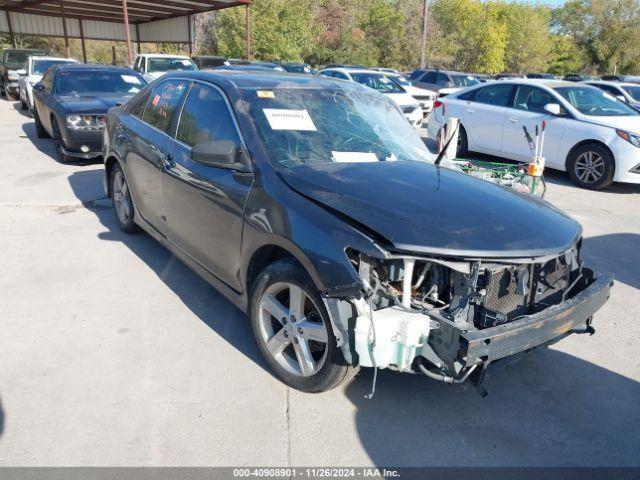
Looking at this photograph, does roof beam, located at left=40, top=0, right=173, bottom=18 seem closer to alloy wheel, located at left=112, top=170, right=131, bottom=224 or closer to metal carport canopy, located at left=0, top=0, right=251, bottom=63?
metal carport canopy, located at left=0, top=0, right=251, bottom=63

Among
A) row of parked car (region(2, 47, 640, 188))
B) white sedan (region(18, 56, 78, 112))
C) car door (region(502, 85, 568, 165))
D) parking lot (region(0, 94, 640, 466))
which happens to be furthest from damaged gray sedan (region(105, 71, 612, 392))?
white sedan (region(18, 56, 78, 112))

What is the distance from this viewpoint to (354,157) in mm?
3457

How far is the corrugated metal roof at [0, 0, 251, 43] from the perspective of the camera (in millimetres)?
22562

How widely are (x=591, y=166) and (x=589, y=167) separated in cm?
3

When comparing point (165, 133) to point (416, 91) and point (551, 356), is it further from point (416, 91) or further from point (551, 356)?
point (416, 91)

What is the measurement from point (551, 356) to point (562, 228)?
1.08 meters

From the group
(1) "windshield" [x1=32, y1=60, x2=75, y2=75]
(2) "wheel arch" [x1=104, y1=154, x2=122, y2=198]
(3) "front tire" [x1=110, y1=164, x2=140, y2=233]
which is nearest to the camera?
(3) "front tire" [x1=110, y1=164, x2=140, y2=233]

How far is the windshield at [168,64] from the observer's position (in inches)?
651

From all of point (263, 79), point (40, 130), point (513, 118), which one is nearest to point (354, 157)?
point (263, 79)

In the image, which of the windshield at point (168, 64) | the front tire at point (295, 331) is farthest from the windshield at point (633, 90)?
the front tire at point (295, 331)

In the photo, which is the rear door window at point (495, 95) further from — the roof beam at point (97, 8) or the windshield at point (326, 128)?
the roof beam at point (97, 8)

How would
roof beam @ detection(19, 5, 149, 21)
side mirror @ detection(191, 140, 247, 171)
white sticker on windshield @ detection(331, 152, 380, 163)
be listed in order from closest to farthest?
1. side mirror @ detection(191, 140, 247, 171)
2. white sticker on windshield @ detection(331, 152, 380, 163)
3. roof beam @ detection(19, 5, 149, 21)

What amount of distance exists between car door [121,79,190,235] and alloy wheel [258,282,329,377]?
1.62m

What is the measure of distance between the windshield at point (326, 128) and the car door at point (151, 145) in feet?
3.25
